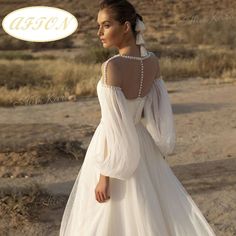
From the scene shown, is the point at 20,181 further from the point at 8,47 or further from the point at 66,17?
the point at 8,47

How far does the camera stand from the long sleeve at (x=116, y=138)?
117 inches

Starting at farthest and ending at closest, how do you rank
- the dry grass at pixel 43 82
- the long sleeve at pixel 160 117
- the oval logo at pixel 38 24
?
the dry grass at pixel 43 82 → the oval logo at pixel 38 24 → the long sleeve at pixel 160 117

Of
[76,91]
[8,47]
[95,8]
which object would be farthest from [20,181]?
[95,8]

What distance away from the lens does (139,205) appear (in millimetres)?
3189

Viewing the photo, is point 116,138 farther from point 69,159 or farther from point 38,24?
point 38,24

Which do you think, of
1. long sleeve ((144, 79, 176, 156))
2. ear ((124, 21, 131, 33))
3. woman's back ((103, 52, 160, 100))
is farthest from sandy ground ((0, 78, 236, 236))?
ear ((124, 21, 131, 33))

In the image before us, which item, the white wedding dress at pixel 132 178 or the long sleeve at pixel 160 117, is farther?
the long sleeve at pixel 160 117

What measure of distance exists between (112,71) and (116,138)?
32cm

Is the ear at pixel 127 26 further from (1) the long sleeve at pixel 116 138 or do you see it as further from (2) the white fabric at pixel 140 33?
(1) the long sleeve at pixel 116 138

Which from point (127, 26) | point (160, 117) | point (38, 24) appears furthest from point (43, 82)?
point (127, 26)

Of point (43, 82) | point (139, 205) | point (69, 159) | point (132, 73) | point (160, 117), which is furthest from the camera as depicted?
point (43, 82)

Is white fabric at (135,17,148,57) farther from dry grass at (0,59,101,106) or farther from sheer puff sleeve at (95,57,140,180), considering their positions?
dry grass at (0,59,101,106)

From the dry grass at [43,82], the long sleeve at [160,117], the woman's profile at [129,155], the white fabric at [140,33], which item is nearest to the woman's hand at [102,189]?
the woman's profile at [129,155]

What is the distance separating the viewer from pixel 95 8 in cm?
4575
